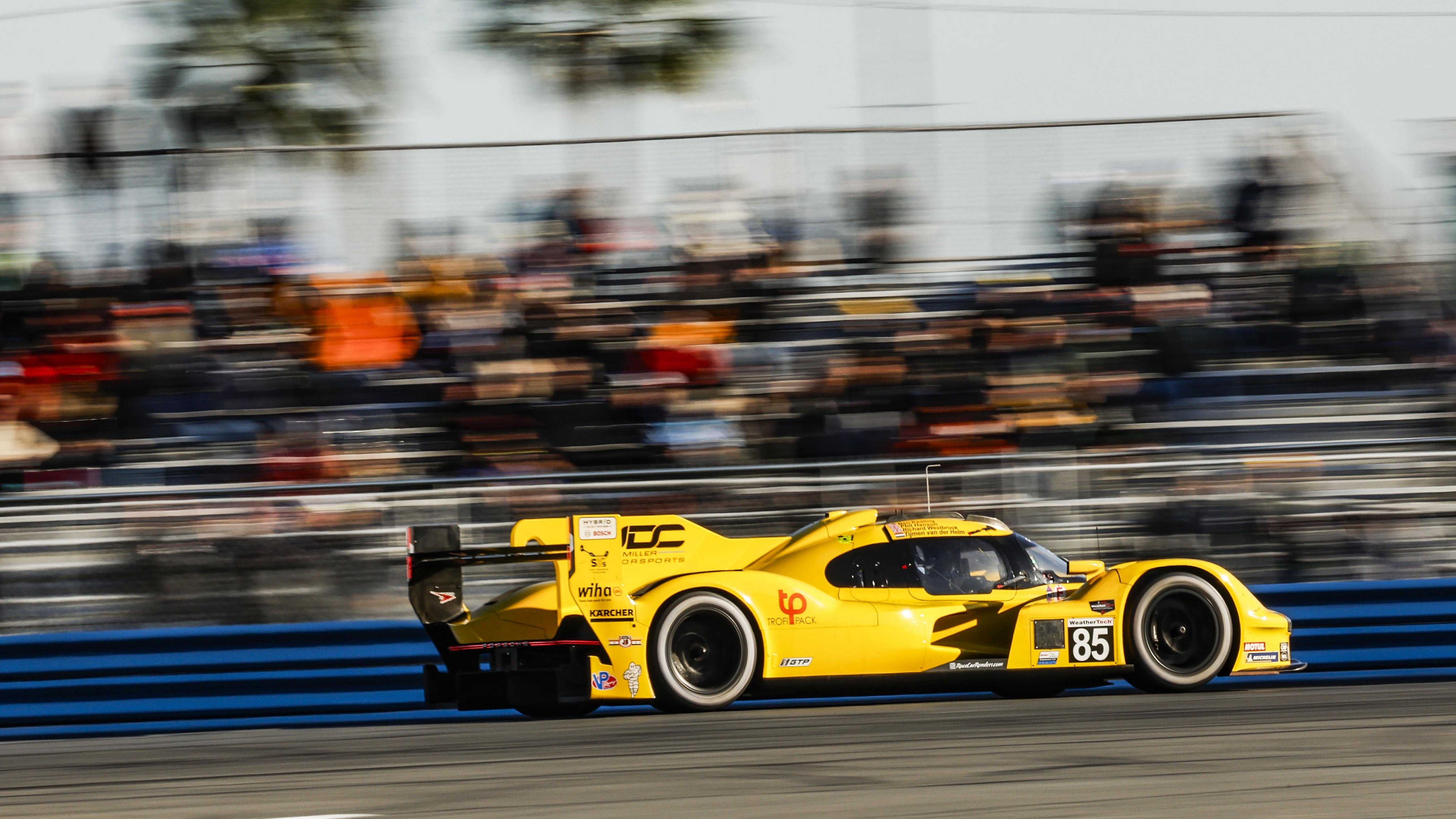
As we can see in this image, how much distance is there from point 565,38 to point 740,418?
4.06 metres

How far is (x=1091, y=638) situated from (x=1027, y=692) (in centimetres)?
64

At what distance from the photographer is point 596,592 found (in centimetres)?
734

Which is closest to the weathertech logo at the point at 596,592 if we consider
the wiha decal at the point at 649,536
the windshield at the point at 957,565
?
the wiha decal at the point at 649,536

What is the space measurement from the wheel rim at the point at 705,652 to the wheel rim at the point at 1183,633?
1.93 metres

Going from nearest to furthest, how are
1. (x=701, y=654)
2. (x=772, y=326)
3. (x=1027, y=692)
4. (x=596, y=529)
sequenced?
1. (x=701, y=654)
2. (x=596, y=529)
3. (x=1027, y=692)
4. (x=772, y=326)

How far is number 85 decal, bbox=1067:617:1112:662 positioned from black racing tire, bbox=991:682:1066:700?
1.02 feet

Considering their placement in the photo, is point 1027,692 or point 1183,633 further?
point 1027,692

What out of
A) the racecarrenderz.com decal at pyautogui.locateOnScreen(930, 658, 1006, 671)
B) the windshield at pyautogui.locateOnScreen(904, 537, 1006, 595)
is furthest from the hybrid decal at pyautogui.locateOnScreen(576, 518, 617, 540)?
the racecarrenderz.com decal at pyautogui.locateOnScreen(930, 658, 1006, 671)

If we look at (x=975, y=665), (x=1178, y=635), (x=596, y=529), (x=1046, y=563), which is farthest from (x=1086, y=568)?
(x=596, y=529)

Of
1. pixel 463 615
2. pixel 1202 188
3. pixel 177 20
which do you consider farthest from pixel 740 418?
pixel 177 20

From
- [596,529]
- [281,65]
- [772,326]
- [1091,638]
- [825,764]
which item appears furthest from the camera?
[281,65]

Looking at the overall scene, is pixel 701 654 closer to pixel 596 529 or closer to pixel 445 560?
pixel 596 529

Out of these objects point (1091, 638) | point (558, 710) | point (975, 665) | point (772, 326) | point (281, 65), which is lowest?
point (558, 710)

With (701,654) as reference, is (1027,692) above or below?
below
